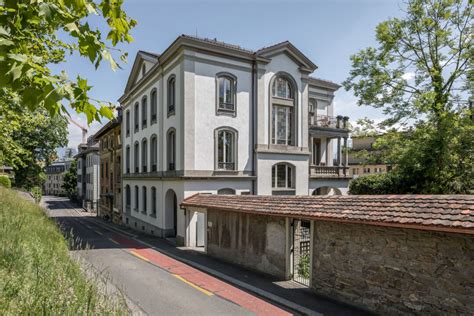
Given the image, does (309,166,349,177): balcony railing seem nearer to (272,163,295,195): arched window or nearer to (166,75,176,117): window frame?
(272,163,295,195): arched window

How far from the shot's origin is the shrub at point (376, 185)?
66.2ft

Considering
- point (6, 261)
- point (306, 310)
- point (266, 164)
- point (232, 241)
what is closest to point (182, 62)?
point (266, 164)

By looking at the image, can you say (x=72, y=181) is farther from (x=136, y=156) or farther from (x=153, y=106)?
(x=153, y=106)

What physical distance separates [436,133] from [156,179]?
19.1 metres

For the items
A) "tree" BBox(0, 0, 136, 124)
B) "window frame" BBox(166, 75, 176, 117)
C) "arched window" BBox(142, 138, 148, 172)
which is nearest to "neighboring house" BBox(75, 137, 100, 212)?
"arched window" BBox(142, 138, 148, 172)

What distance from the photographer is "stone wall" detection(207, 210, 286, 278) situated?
12.6m

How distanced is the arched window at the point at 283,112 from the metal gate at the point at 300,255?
11912 mm

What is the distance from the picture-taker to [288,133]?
2488cm

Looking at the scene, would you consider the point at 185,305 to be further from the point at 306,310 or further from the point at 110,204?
the point at 110,204

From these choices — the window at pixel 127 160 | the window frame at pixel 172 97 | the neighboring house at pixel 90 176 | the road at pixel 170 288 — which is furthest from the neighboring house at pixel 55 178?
the road at pixel 170 288

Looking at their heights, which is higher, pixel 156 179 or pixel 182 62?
pixel 182 62

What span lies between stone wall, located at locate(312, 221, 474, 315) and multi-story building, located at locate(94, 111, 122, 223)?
28534 mm

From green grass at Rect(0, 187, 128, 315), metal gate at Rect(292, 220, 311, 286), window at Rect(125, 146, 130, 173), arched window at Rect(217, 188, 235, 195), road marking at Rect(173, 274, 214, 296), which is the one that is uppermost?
window at Rect(125, 146, 130, 173)

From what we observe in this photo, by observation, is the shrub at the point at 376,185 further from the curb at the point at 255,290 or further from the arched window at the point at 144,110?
the arched window at the point at 144,110
